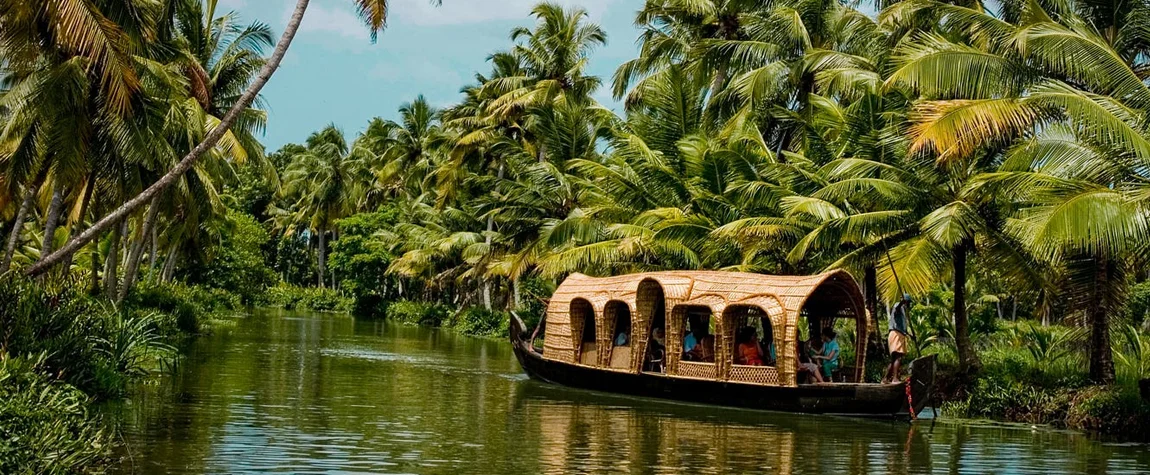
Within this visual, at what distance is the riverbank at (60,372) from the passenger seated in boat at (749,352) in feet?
26.2

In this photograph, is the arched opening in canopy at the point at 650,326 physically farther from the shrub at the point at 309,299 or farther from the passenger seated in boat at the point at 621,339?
the shrub at the point at 309,299

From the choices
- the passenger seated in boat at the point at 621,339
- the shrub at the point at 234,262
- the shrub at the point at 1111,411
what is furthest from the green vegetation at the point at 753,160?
the shrub at the point at 234,262

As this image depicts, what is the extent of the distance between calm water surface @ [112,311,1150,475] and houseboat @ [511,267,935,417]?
0.31 m

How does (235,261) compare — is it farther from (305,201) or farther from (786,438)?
(786,438)

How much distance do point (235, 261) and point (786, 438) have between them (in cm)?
3753

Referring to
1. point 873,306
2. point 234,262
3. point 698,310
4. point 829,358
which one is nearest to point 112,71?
point 698,310

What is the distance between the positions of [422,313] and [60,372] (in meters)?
34.6

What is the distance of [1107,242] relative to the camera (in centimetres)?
1270

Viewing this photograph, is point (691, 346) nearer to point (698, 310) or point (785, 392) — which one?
point (698, 310)

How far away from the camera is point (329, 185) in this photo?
52.6 m

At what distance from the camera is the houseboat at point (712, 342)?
1480cm

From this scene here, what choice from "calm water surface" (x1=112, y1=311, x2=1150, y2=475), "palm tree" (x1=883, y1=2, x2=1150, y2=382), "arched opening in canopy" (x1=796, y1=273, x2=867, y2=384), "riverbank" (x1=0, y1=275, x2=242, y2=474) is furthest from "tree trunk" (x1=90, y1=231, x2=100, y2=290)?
"palm tree" (x1=883, y1=2, x2=1150, y2=382)

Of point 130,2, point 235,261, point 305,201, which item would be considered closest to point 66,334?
point 130,2

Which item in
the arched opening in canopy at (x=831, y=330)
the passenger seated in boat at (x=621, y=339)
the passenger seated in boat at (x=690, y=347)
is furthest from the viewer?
the passenger seated in boat at (x=621, y=339)
